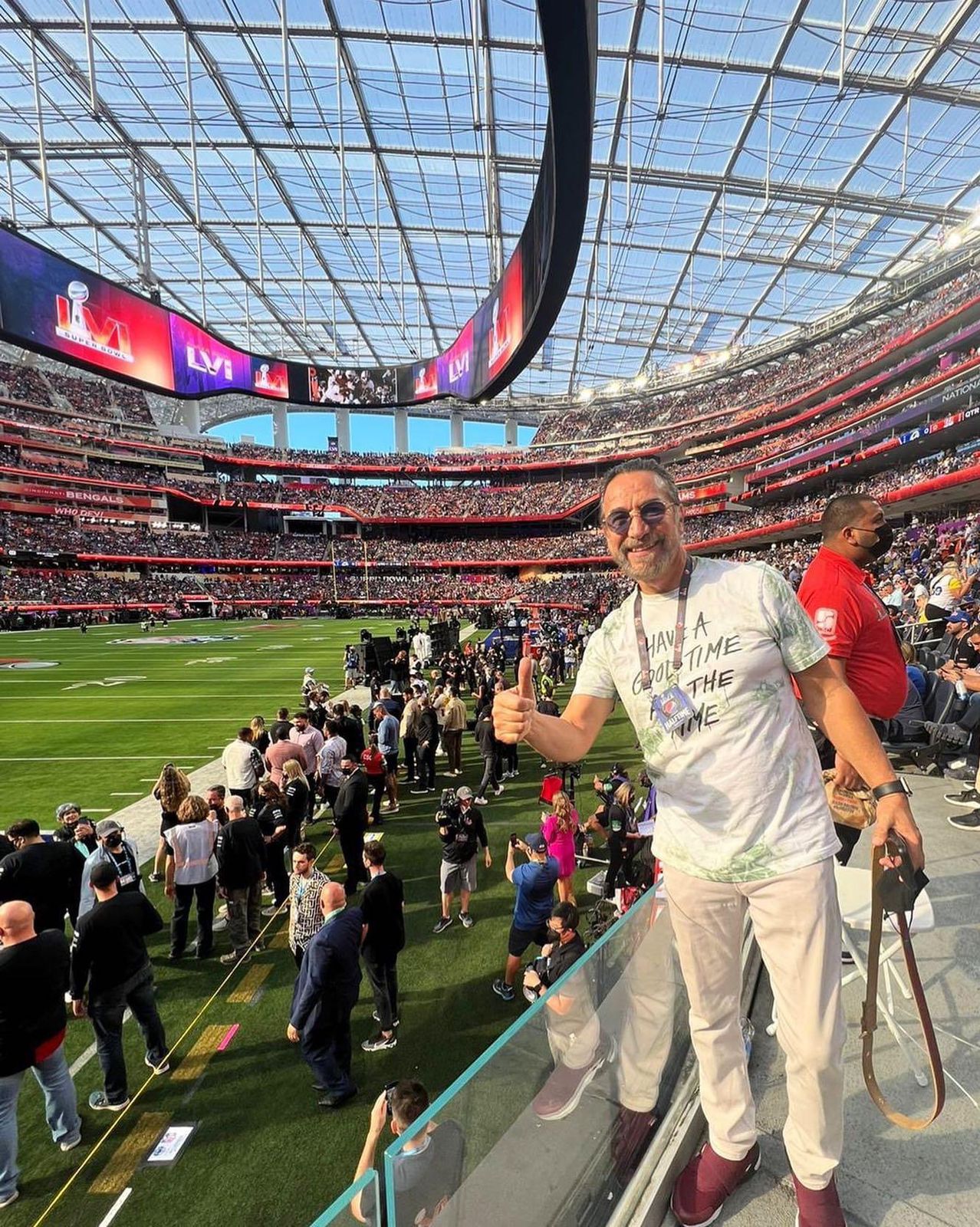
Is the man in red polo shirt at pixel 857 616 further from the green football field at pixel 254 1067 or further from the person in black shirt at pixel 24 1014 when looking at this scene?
the person in black shirt at pixel 24 1014

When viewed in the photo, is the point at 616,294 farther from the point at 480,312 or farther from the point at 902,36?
the point at 480,312

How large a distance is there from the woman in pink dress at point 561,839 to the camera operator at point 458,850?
28.7 inches

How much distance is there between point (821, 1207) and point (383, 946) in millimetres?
3224

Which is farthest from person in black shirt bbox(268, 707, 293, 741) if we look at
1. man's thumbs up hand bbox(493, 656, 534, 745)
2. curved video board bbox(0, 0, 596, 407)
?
curved video board bbox(0, 0, 596, 407)

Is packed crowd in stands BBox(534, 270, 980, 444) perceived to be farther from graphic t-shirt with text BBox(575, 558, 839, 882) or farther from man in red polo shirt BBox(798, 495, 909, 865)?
graphic t-shirt with text BBox(575, 558, 839, 882)

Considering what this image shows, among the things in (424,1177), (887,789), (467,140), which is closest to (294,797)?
(424,1177)

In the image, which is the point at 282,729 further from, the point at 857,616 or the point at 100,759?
the point at 857,616

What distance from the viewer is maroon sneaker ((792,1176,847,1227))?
164 centimetres

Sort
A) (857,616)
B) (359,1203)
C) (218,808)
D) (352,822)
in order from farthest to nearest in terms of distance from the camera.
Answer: (352,822) < (218,808) < (857,616) < (359,1203)

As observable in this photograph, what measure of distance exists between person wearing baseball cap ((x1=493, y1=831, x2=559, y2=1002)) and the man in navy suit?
1347mm

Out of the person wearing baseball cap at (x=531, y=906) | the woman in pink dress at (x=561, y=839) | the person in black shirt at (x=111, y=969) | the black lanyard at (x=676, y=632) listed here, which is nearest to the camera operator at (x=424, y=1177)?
the black lanyard at (x=676, y=632)

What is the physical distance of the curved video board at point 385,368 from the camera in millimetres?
7035

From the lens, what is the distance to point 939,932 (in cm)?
311

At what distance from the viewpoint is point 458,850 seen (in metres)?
A: 5.60
